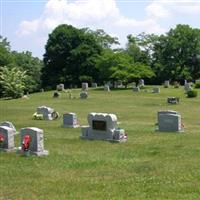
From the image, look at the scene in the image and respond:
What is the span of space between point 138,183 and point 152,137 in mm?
8757

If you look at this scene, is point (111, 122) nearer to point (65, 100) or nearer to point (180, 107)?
point (180, 107)

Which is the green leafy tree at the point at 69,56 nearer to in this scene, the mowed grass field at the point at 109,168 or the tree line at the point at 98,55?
the tree line at the point at 98,55

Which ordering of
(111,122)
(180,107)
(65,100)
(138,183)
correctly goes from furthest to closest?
(65,100), (180,107), (111,122), (138,183)

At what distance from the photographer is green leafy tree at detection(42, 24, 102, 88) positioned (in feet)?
233

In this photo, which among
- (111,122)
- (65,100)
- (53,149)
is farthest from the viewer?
(65,100)

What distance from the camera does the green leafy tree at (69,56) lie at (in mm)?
70875

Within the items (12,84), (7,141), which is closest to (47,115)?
(7,141)

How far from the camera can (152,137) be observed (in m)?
20.7

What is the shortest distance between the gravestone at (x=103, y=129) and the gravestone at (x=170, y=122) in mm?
3158

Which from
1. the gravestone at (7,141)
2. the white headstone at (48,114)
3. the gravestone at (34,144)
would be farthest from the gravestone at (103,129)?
the white headstone at (48,114)

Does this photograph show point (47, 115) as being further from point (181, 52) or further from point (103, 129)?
point (181, 52)

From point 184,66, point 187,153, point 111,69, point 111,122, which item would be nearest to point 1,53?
point 111,69

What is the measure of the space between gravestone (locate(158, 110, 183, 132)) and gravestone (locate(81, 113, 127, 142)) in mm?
3158

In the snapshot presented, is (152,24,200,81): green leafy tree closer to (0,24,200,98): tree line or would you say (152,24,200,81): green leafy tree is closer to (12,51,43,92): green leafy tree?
(0,24,200,98): tree line
